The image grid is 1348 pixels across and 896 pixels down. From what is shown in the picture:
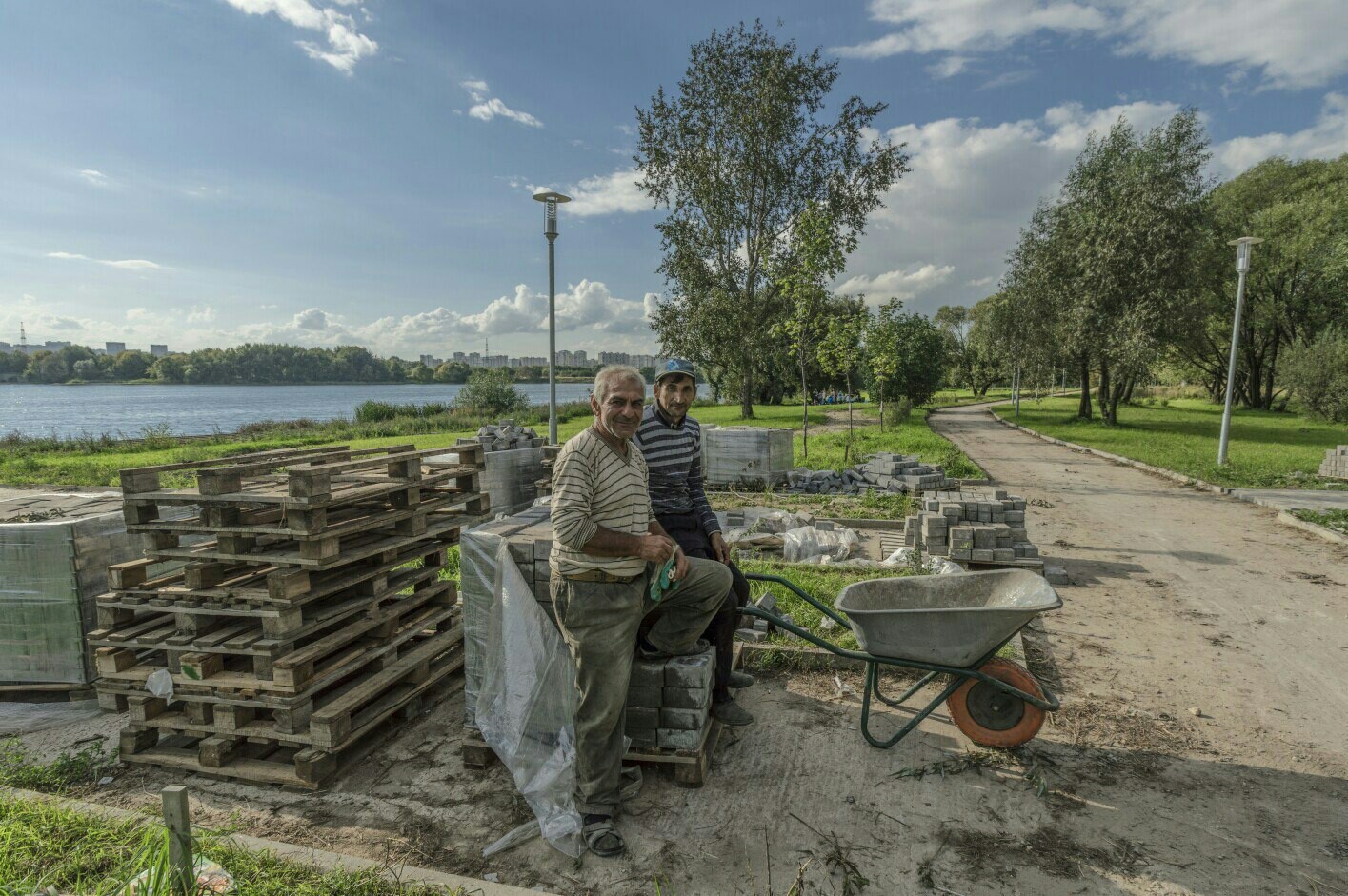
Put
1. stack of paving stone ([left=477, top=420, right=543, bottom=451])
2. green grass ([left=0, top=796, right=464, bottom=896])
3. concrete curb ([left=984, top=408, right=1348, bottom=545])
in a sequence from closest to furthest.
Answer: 1. green grass ([left=0, top=796, right=464, bottom=896])
2. concrete curb ([left=984, top=408, right=1348, bottom=545])
3. stack of paving stone ([left=477, top=420, right=543, bottom=451])

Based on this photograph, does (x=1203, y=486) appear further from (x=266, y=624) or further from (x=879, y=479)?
(x=266, y=624)

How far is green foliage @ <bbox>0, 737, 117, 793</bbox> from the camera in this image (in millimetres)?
3756

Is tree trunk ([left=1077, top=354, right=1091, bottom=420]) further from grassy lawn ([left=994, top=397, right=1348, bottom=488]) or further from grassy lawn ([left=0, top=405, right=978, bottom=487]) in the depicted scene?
grassy lawn ([left=0, top=405, right=978, bottom=487])

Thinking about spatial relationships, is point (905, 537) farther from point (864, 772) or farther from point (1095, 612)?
point (864, 772)

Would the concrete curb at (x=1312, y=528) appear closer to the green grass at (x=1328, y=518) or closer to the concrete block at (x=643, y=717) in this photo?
the green grass at (x=1328, y=518)

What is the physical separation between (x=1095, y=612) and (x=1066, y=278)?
24166 mm

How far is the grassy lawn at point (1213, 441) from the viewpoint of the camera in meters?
14.7

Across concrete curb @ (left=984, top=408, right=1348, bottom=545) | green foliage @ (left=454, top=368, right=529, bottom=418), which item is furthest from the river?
concrete curb @ (left=984, top=408, right=1348, bottom=545)

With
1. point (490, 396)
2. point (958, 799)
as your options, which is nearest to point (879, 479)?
point (958, 799)

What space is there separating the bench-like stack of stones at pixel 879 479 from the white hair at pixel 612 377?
10122 mm

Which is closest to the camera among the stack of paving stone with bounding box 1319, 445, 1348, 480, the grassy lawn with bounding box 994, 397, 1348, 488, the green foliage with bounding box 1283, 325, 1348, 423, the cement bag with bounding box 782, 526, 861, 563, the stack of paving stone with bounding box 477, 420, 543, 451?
the cement bag with bounding box 782, 526, 861, 563

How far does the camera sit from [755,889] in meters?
2.86

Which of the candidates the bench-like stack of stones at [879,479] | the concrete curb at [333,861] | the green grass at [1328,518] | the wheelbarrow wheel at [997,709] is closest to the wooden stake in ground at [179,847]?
the concrete curb at [333,861]

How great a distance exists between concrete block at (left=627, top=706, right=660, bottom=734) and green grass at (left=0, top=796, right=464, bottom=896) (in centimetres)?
125
